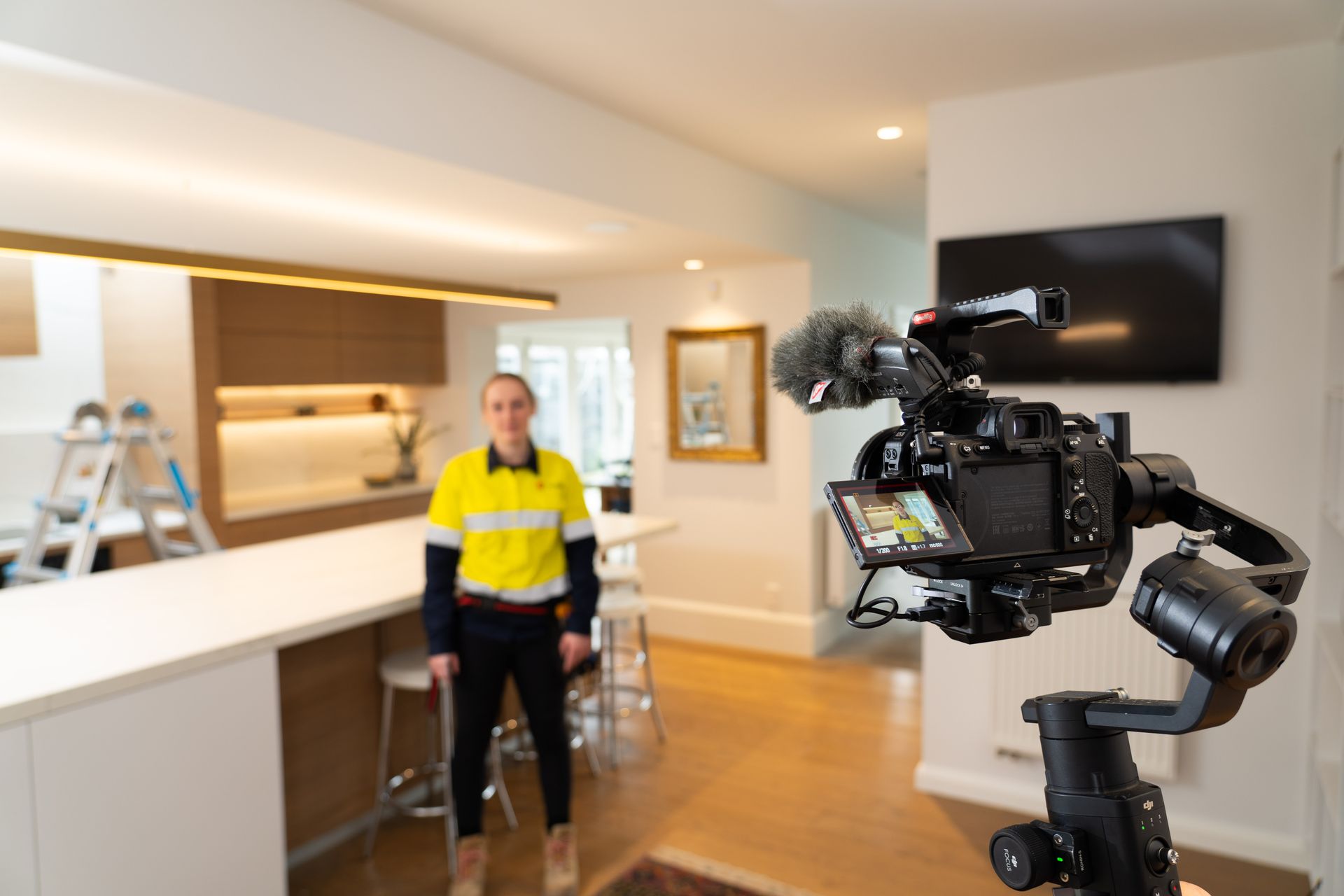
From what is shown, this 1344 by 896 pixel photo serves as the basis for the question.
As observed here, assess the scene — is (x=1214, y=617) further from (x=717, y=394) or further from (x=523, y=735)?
(x=717, y=394)

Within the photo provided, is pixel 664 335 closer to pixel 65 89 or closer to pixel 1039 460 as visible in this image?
pixel 65 89

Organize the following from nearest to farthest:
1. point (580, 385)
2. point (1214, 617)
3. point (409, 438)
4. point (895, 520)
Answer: point (1214, 617)
point (895, 520)
point (409, 438)
point (580, 385)

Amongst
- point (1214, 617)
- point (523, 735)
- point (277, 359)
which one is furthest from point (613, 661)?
point (1214, 617)

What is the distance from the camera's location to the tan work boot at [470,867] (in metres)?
2.49

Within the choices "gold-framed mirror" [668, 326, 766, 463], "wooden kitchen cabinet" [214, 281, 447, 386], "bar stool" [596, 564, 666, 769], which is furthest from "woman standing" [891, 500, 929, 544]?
"wooden kitchen cabinet" [214, 281, 447, 386]

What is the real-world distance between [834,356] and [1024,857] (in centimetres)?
58

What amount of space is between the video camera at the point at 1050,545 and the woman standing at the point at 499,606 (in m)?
1.64

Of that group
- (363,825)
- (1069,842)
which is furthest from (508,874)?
(1069,842)

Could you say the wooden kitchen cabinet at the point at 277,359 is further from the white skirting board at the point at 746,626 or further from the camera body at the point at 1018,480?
the camera body at the point at 1018,480

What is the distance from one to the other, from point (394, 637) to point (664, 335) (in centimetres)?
263

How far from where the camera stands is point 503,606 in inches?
100.0

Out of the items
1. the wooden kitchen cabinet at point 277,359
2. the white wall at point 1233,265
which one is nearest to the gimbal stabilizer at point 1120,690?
the white wall at point 1233,265

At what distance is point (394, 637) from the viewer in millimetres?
3111

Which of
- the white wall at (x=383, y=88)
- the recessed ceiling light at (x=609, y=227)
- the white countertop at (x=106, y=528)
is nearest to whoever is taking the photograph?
the white wall at (x=383, y=88)
